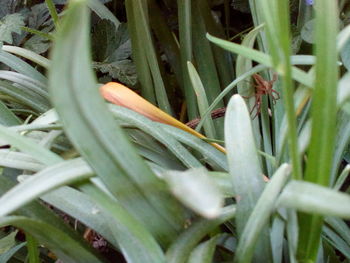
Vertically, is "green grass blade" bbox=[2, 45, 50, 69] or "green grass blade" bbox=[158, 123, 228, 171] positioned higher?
"green grass blade" bbox=[2, 45, 50, 69]

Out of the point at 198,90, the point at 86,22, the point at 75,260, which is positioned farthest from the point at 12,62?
the point at 86,22

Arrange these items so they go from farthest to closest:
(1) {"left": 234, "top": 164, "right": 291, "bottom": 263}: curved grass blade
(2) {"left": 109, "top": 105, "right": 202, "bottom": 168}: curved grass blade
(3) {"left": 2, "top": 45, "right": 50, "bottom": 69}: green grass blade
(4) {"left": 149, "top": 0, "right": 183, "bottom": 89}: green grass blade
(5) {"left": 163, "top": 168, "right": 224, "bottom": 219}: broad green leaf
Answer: (4) {"left": 149, "top": 0, "right": 183, "bottom": 89}: green grass blade < (3) {"left": 2, "top": 45, "right": 50, "bottom": 69}: green grass blade < (2) {"left": 109, "top": 105, "right": 202, "bottom": 168}: curved grass blade < (1) {"left": 234, "top": 164, "right": 291, "bottom": 263}: curved grass blade < (5) {"left": 163, "top": 168, "right": 224, "bottom": 219}: broad green leaf

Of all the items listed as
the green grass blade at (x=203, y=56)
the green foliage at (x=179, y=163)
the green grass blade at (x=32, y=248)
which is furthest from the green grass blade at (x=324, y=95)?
the green grass blade at (x=203, y=56)

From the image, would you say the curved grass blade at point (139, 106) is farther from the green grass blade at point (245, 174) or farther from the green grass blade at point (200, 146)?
the green grass blade at point (245, 174)

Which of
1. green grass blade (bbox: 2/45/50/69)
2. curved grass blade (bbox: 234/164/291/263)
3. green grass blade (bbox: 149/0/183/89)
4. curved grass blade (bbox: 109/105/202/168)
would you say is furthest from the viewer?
green grass blade (bbox: 149/0/183/89)

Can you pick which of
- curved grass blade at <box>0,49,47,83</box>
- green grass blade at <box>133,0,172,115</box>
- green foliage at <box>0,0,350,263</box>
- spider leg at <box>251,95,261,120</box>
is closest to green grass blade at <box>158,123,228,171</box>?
green foliage at <box>0,0,350,263</box>

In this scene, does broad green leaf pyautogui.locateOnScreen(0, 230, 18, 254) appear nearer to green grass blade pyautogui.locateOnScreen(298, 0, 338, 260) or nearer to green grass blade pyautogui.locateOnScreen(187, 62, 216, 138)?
green grass blade pyautogui.locateOnScreen(187, 62, 216, 138)

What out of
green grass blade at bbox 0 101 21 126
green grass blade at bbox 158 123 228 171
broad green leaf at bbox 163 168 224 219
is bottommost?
green grass blade at bbox 158 123 228 171

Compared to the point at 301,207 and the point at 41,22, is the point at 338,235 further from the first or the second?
the point at 41,22
